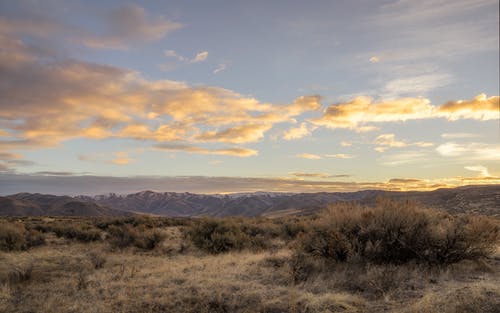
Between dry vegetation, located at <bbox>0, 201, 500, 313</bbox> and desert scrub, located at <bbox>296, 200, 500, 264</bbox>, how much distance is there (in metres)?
0.03

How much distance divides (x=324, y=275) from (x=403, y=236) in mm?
2726

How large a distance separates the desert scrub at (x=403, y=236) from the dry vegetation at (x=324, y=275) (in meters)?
0.03

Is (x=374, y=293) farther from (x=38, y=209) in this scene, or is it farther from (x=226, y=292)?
(x=38, y=209)

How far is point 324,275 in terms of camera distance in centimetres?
1001

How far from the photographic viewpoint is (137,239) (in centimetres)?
1878

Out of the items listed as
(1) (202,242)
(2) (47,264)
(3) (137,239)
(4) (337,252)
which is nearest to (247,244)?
(1) (202,242)

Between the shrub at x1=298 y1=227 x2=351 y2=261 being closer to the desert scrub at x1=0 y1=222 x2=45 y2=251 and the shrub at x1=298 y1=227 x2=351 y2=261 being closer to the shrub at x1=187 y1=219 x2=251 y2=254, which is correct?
the shrub at x1=187 y1=219 x2=251 y2=254

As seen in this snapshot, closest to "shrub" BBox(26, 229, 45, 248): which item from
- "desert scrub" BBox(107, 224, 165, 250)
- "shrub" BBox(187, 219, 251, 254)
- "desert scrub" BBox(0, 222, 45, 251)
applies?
"desert scrub" BBox(0, 222, 45, 251)

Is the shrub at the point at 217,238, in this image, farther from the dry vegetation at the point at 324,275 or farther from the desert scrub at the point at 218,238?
the dry vegetation at the point at 324,275

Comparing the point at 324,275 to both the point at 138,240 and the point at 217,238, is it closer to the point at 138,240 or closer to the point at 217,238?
the point at 217,238

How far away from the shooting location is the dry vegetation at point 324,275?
789 cm

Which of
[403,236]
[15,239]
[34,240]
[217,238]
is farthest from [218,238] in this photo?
[15,239]

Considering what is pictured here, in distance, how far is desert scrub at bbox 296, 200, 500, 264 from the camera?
34.0 ft

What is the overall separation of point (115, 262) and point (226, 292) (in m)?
7.19
